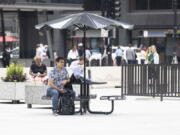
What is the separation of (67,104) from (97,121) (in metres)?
1.70

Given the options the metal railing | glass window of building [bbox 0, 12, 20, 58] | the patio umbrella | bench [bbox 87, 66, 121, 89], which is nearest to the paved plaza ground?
the metal railing

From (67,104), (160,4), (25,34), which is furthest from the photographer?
(160,4)

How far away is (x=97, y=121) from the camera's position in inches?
608

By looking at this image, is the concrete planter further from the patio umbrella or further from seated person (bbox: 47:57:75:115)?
seated person (bbox: 47:57:75:115)

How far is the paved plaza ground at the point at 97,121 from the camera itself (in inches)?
526

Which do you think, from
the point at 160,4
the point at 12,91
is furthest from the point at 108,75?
the point at 160,4

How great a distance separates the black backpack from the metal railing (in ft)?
18.8

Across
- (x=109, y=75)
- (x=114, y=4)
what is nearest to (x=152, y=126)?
(x=109, y=75)

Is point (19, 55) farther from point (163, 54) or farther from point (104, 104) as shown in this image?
point (104, 104)

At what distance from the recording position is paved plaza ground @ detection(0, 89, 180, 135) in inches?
526

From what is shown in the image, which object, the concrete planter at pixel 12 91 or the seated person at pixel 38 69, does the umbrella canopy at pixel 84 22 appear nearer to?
the concrete planter at pixel 12 91

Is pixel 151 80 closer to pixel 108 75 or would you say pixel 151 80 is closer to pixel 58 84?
pixel 58 84

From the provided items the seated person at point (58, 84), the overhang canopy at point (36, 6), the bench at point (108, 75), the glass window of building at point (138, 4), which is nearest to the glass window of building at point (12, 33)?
the glass window of building at point (138, 4)

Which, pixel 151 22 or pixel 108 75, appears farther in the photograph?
pixel 151 22
